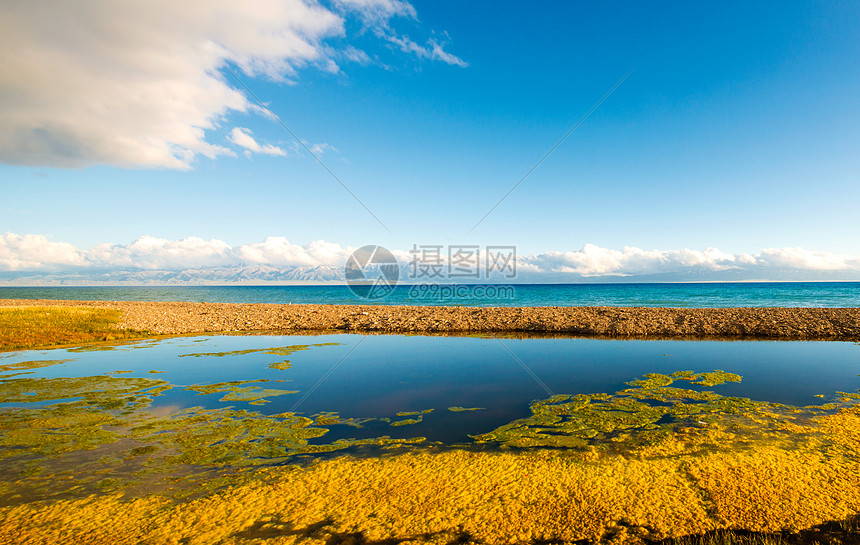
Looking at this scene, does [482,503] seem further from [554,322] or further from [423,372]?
[554,322]

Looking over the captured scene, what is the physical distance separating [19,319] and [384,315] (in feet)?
92.9

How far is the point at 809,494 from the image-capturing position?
22.5 feet

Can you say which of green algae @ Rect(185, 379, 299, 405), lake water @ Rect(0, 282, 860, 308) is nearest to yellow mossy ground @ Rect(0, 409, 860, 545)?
green algae @ Rect(185, 379, 299, 405)

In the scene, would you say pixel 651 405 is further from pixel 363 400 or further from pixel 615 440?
pixel 363 400

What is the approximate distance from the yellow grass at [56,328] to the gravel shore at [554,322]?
52.5 inches

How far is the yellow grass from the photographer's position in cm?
2405

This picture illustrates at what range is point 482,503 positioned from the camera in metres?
6.70

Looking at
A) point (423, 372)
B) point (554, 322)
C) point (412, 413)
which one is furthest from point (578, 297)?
point (412, 413)

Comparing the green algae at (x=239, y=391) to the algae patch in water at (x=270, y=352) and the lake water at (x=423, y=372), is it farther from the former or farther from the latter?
the algae patch in water at (x=270, y=352)

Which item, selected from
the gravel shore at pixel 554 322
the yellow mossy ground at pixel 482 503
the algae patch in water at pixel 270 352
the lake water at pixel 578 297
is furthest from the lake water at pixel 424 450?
the lake water at pixel 578 297

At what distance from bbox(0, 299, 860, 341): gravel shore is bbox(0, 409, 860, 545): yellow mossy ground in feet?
63.6

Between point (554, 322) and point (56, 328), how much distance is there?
121 feet

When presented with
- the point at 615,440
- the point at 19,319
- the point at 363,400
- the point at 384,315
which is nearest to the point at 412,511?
the point at 615,440

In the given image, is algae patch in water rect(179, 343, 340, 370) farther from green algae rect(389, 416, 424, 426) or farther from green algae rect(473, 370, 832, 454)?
green algae rect(473, 370, 832, 454)
